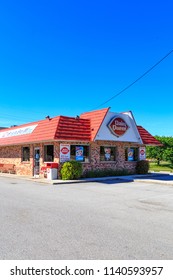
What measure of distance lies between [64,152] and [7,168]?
9.83 metres

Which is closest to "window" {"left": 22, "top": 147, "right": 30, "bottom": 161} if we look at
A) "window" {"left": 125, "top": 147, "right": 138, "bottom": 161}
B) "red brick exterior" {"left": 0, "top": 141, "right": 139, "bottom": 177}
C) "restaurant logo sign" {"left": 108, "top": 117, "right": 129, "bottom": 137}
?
"red brick exterior" {"left": 0, "top": 141, "right": 139, "bottom": 177}

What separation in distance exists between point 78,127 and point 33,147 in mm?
4800

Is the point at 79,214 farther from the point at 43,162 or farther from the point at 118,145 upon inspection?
the point at 118,145

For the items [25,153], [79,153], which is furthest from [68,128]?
[25,153]

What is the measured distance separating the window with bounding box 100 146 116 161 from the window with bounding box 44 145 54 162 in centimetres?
394

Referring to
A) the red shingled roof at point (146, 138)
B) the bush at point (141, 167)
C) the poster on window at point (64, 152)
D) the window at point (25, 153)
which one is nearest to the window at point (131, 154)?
the bush at point (141, 167)

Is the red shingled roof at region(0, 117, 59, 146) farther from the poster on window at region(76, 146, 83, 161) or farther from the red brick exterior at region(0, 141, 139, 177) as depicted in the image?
the poster on window at region(76, 146, 83, 161)

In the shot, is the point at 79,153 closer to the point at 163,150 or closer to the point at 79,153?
the point at 79,153

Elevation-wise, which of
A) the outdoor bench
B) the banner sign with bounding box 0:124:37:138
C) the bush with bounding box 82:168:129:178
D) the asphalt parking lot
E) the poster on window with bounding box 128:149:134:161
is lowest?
the asphalt parking lot

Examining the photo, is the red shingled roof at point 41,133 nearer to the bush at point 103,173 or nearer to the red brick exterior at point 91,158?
the red brick exterior at point 91,158

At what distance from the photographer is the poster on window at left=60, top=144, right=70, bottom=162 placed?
21.9m

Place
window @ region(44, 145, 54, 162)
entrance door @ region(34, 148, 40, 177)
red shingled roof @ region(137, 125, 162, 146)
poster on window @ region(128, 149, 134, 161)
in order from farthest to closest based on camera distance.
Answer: red shingled roof @ region(137, 125, 162, 146)
poster on window @ region(128, 149, 134, 161)
entrance door @ region(34, 148, 40, 177)
window @ region(44, 145, 54, 162)
